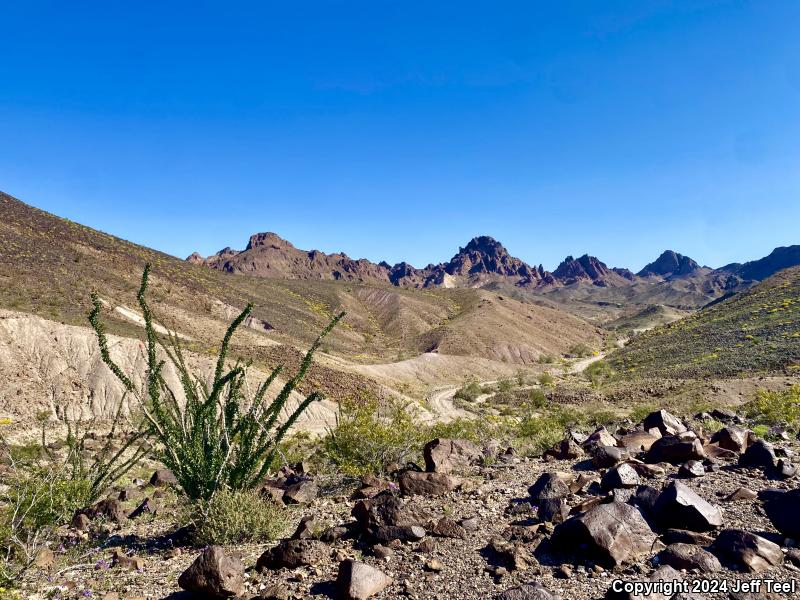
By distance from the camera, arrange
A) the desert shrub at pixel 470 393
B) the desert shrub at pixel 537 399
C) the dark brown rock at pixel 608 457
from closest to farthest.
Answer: the dark brown rock at pixel 608 457 < the desert shrub at pixel 537 399 < the desert shrub at pixel 470 393

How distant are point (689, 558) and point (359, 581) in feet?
11.0

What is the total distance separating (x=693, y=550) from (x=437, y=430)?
33.7 feet

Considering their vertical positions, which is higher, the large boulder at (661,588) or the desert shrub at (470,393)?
the large boulder at (661,588)

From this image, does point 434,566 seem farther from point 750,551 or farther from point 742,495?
point 742,495

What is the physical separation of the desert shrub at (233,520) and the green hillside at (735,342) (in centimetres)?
3652

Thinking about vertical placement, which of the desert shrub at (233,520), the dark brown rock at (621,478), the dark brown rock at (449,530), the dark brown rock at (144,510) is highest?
the dark brown rock at (621,478)

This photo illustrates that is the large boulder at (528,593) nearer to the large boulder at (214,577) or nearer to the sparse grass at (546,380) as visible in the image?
the large boulder at (214,577)

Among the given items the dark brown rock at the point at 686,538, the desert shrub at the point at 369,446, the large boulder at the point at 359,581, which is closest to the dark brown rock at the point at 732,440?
the dark brown rock at the point at 686,538

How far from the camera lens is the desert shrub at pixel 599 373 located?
1841 inches

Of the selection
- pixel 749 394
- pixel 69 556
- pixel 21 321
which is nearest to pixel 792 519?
pixel 69 556

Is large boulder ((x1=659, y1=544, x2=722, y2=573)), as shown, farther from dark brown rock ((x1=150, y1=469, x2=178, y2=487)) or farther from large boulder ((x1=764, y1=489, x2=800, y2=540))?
dark brown rock ((x1=150, y1=469, x2=178, y2=487))

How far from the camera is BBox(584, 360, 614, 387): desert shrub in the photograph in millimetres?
46769

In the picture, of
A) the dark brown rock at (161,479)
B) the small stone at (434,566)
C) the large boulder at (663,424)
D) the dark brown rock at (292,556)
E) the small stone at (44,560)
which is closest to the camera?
the small stone at (434,566)

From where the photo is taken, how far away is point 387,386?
43.2 meters
